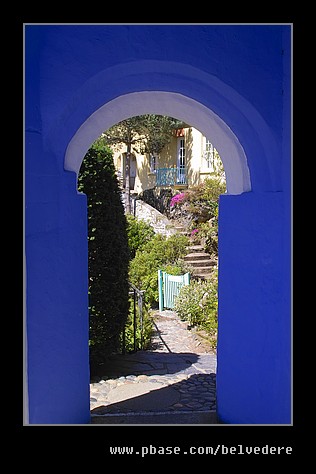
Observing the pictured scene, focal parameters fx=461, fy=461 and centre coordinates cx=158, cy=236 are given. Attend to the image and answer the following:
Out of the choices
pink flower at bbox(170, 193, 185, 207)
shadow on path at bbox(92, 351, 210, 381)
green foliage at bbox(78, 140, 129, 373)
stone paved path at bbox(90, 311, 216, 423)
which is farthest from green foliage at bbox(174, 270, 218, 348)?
pink flower at bbox(170, 193, 185, 207)

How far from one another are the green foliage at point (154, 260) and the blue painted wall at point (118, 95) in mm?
8460

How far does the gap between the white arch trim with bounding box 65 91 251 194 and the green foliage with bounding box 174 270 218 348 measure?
4630mm

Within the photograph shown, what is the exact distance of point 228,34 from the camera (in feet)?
11.3

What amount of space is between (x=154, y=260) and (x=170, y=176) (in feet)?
24.5

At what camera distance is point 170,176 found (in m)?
20.2

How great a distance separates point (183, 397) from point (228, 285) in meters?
1.74

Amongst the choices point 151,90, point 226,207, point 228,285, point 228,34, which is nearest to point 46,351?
point 228,285

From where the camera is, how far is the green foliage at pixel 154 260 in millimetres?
12430

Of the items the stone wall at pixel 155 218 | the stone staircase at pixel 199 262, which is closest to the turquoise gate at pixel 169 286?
the stone staircase at pixel 199 262

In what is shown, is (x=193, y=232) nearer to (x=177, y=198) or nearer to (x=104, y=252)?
(x=177, y=198)

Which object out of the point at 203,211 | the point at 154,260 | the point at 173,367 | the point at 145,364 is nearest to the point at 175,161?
the point at 203,211

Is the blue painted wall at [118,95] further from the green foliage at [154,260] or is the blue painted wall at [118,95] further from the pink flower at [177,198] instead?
the pink flower at [177,198]

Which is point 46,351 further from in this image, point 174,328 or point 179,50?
point 174,328

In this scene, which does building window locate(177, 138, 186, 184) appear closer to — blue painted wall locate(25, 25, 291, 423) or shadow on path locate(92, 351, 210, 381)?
shadow on path locate(92, 351, 210, 381)
